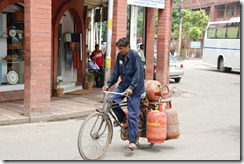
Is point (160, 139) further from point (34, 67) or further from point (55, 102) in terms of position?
point (55, 102)

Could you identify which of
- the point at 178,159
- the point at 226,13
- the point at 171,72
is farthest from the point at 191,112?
the point at 226,13

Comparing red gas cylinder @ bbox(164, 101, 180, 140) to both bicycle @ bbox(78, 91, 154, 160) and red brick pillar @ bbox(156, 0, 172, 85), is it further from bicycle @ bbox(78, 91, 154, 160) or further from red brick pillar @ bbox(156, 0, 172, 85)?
red brick pillar @ bbox(156, 0, 172, 85)

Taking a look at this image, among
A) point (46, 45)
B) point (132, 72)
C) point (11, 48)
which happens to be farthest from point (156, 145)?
point (11, 48)

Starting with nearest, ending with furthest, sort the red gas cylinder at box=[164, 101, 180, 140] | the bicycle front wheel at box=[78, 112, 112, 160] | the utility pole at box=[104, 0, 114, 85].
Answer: the bicycle front wheel at box=[78, 112, 112, 160] → the red gas cylinder at box=[164, 101, 180, 140] → the utility pole at box=[104, 0, 114, 85]

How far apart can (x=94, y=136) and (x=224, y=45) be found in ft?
73.9

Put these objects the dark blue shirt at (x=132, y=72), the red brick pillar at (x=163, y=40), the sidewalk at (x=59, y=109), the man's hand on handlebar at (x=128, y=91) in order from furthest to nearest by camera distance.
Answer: the red brick pillar at (x=163, y=40) → the sidewalk at (x=59, y=109) → the dark blue shirt at (x=132, y=72) → the man's hand on handlebar at (x=128, y=91)

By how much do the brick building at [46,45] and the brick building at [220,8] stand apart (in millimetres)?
32131

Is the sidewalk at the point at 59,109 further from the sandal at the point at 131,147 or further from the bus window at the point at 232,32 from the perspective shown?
the bus window at the point at 232,32

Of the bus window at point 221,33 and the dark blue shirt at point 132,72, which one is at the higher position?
the bus window at point 221,33

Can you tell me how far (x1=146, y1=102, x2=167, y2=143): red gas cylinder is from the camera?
227 inches

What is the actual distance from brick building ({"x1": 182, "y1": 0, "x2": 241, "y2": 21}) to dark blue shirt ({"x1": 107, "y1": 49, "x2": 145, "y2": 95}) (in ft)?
133

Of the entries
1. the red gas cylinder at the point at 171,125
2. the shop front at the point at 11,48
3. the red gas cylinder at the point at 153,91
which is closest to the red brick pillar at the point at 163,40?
the shop front at the point at 11,48

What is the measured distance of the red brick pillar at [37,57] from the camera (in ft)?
28.1

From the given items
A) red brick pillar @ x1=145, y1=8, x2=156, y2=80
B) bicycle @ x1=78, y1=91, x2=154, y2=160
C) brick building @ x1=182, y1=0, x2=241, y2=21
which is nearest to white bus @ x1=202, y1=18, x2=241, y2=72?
red brick pillar @ x1=145, y1=8, x2=156, y2=80
